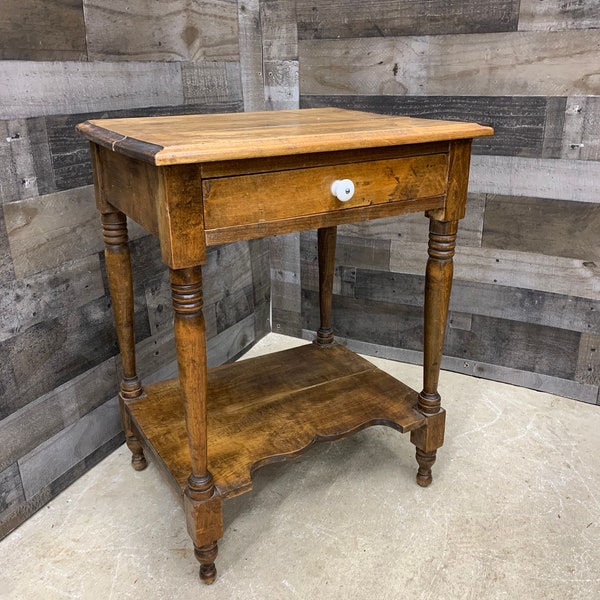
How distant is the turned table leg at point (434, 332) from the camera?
1414 mm

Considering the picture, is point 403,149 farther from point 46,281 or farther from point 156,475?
point 156,475

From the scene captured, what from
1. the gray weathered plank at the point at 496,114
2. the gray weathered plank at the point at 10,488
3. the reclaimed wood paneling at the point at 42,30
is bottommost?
the gray weathered plank at the point at 10,488

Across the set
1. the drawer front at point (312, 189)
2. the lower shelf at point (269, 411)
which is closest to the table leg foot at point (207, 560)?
the lower shelf at point (269, 411)

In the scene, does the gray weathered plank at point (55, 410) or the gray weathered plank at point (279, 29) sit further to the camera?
the gray weathered plank at point (279, 29)

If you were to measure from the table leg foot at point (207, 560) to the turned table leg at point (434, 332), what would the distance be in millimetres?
596

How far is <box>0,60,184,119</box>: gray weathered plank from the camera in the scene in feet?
4.41

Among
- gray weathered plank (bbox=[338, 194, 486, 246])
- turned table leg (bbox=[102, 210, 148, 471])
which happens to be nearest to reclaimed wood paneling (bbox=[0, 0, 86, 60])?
turned table leg (bbox=[102, 210, 148, 471])

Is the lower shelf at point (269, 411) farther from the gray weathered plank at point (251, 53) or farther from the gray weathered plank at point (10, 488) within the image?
the gray weathered plank at point (251, 53)

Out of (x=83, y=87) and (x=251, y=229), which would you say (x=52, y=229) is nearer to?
(x=83, y=87)

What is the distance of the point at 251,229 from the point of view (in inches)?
44.2

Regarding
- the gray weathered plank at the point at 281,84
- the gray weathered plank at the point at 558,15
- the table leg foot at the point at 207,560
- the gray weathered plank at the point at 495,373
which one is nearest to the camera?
the table leg foot at the point at 207,560

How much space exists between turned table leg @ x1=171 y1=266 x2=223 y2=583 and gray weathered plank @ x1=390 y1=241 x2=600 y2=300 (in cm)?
117

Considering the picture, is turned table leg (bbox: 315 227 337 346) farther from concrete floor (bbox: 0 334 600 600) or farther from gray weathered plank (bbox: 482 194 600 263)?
gray weathered plank (bbox: 482 194 600 263)

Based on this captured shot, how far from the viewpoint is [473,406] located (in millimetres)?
1999
